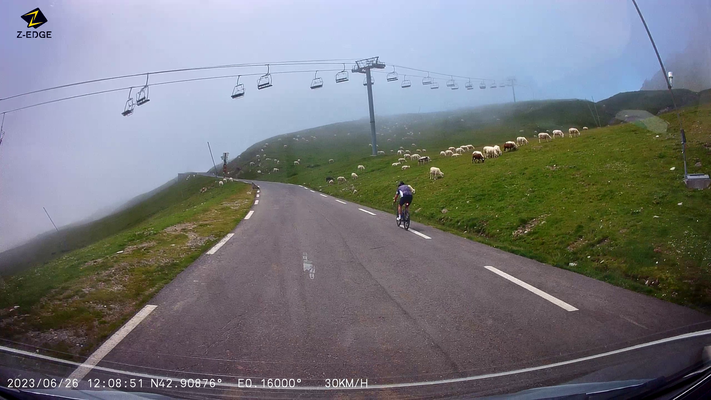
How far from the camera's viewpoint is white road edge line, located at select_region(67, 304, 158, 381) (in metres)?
4.57

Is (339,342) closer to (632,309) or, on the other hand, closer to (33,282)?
(632,309)

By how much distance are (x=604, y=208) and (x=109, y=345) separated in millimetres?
13062

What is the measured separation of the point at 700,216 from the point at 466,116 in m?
119

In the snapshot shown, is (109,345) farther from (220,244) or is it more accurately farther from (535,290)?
(220,244)

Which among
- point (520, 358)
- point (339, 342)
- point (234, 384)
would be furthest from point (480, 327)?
point (234, 384)

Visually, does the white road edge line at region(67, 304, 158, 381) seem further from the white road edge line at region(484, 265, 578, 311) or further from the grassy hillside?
the grassy hillside

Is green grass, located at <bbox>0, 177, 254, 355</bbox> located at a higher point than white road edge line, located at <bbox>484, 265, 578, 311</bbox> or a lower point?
higher

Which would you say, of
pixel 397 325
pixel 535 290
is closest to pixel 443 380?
pixel 397 325

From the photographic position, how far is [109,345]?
213 inches
